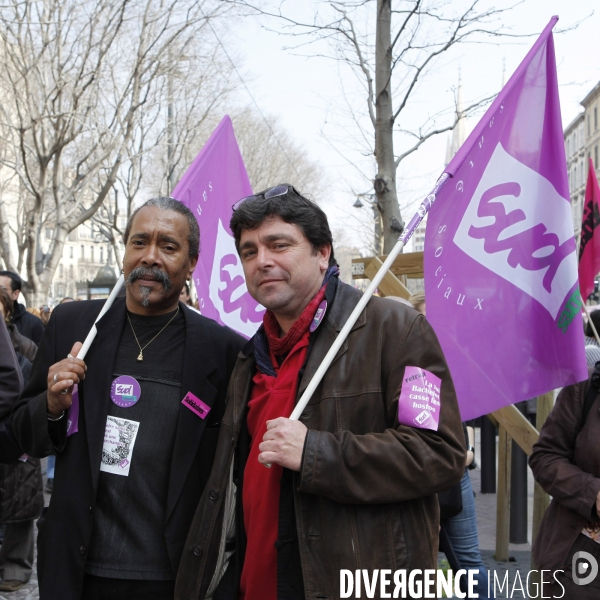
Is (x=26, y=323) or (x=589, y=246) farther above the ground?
(x=589, y=246)

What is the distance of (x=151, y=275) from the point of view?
2.74m

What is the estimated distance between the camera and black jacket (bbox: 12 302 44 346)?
24.2 ft

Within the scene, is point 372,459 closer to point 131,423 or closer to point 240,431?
point 240,431

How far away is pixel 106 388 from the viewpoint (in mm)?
2596

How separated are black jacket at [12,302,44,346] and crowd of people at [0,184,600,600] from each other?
15.4 feet

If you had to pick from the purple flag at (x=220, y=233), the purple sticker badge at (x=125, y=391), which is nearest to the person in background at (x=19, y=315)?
the purple flag at (x=220, y=233)

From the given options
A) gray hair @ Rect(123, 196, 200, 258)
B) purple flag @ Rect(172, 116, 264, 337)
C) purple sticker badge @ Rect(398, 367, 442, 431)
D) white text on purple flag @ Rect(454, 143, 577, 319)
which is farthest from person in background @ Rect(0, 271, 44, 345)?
purple sticker badge @ Rect(398, 367, 442, 431)

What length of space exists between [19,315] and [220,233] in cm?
337

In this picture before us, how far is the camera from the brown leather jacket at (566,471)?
9.88ft

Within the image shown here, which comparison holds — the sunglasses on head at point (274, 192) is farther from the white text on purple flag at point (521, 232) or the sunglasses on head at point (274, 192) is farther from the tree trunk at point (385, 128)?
the tree trunk at point (385, 128)

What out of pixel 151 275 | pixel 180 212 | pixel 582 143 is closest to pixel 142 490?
pixel 151 275

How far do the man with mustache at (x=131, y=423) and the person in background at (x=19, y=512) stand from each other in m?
2.53

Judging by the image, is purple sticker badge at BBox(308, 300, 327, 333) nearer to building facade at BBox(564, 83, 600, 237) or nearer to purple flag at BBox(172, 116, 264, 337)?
purple flag at BBox(172, 116, 264, 337)

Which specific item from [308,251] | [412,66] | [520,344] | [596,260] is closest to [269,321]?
[308,251]
